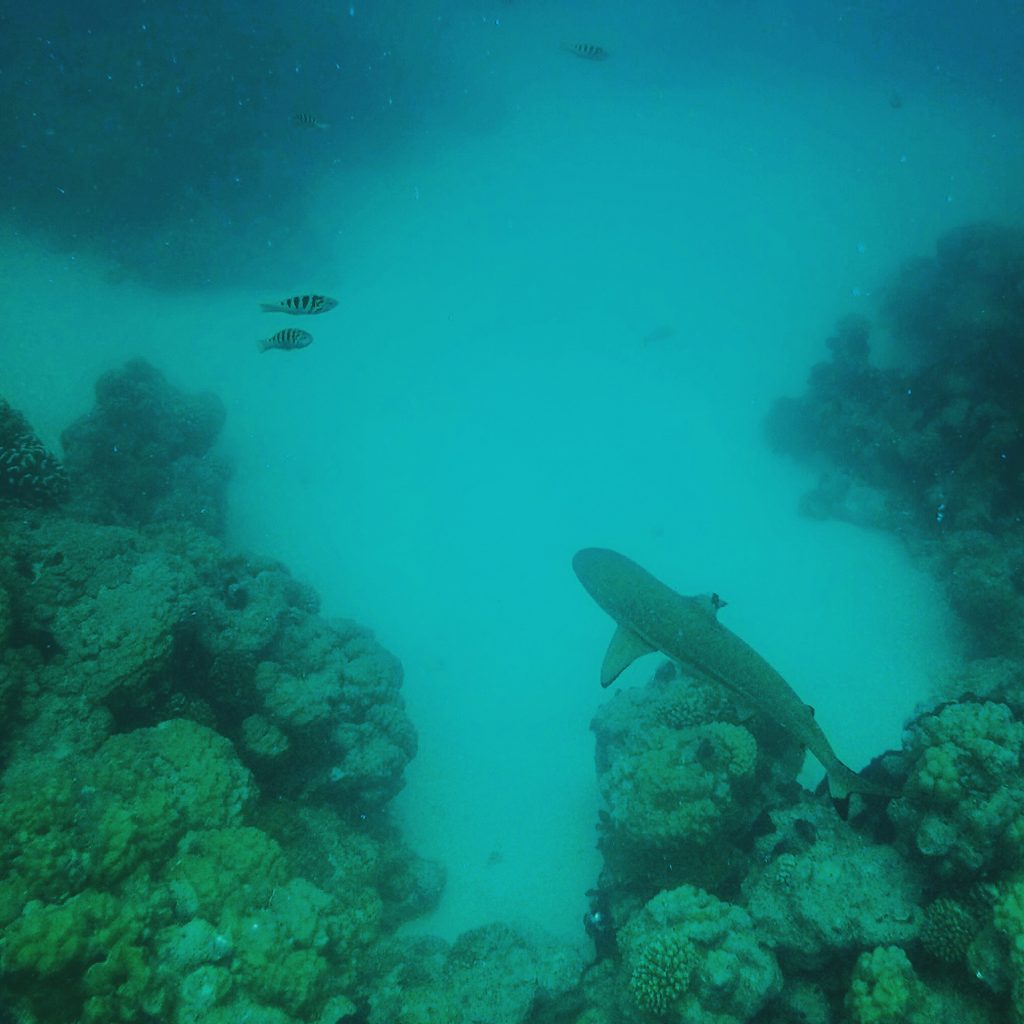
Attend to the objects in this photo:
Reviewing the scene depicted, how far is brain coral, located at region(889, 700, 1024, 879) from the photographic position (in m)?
3.94

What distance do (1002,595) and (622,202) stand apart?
1219 inches

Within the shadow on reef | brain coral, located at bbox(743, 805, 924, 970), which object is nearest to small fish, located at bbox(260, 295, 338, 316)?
brain coral, located at bbox(743, 805, 924, 970)

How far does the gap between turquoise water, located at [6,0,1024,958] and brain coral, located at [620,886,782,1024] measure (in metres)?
3.20

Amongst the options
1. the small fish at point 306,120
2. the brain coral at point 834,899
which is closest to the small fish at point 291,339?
the brain coral at point 834,899

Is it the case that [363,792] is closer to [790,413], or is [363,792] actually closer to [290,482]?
[290,482]

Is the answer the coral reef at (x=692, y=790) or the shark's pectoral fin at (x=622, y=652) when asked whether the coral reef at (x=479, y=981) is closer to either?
the coral reef at (x=692, y=790)

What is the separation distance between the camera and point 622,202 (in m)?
33.9

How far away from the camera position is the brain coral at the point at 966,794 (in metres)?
3.94

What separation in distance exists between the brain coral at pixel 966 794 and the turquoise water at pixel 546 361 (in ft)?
14.2

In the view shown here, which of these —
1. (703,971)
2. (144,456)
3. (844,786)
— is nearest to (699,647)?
(844,786)

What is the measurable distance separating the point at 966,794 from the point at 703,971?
2231 mm

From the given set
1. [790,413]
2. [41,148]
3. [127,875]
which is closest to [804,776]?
[127,875]

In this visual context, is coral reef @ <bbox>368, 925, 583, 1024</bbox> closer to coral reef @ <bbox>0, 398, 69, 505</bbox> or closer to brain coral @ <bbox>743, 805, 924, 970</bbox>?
brain coral @ <bbox>743, 805, 924, 970</bbox>

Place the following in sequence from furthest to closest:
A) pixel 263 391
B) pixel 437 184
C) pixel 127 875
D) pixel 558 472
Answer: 1. pixel 437 184
2. pixel 263 391
3. pixel 558 472
4. pixel 127 875
